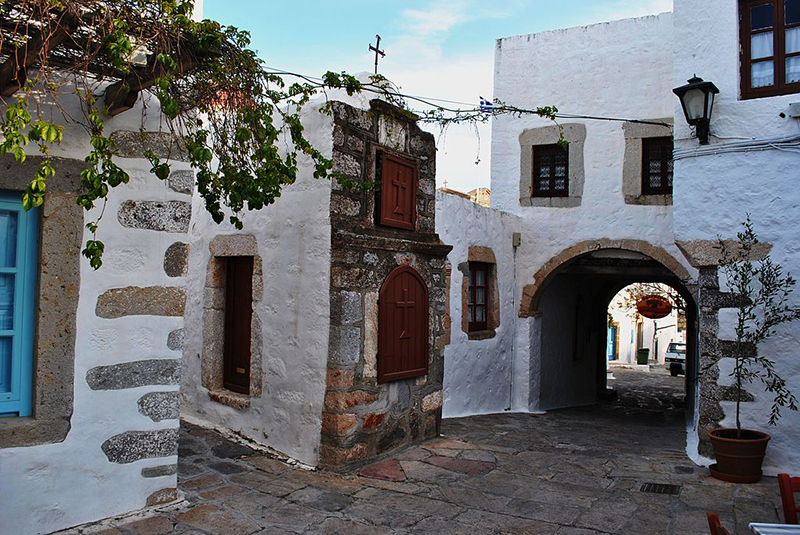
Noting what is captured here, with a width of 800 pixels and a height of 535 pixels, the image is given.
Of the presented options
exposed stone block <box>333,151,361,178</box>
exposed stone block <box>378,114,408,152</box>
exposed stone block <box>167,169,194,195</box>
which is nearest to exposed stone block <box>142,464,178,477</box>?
exposed stone block <box>167,169,194,195</box>

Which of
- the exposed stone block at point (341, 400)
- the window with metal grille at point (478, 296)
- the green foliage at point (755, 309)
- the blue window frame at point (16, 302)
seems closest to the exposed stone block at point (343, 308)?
the exposed stone block at point (341, 400)

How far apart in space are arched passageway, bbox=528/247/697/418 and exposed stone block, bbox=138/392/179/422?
20.7ft

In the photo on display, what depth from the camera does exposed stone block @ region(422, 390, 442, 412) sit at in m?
5.46

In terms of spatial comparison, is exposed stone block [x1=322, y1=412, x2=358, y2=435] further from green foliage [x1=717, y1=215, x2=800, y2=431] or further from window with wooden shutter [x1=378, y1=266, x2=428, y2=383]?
green foliage [x1=717, y1=215, x2=800, y2=431]

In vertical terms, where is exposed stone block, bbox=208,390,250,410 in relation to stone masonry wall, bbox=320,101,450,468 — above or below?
below

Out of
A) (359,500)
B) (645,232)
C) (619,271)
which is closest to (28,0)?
(359,500)

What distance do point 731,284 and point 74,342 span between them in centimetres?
458

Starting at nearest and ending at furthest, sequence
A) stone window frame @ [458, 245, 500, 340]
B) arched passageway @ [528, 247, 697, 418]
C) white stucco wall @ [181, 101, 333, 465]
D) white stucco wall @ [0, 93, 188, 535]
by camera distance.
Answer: white stucco wall @ [0, 93, 188, 535] < white stucco wall @ [181, 101, 333, 465] < stone window frame @ [458, 245, 500, 340] < arched passageway @ [528, 247, 697, 418]

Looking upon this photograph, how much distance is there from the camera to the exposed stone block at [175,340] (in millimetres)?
3709

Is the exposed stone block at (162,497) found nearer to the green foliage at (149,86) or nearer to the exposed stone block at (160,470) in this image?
the exposed stone block at (160,470)

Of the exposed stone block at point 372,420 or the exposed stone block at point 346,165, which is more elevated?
the exposed stone block at point 346,165

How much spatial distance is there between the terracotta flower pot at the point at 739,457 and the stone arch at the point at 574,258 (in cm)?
389

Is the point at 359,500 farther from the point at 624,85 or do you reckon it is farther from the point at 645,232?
the point at 624,85

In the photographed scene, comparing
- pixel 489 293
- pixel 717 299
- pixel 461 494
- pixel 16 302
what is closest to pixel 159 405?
pixel 16 302
